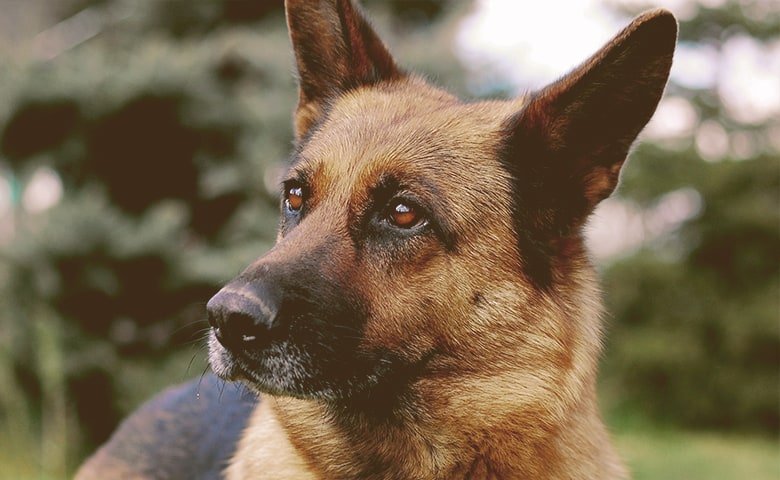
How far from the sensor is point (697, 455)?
8.71 m

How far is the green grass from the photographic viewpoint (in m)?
7.62

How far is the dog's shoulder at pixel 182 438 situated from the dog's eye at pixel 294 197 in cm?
83

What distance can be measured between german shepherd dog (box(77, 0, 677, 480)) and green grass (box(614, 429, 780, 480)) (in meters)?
3.82

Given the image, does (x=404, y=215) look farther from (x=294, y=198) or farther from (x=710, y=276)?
(x=710, y=276)

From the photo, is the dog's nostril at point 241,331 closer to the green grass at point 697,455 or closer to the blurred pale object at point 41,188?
the green grass at point 697,455

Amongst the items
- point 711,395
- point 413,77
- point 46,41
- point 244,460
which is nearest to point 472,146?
point 413,77

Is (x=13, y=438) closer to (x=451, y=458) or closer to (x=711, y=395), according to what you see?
(x=451, y=458)

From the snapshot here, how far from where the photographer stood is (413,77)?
3605 millimetres

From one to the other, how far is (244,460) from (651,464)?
19.5ft

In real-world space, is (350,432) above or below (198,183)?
above

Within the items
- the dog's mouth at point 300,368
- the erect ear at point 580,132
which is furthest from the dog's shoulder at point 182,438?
the erect ear at point 580,132

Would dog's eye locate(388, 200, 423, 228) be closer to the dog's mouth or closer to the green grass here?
the dog's mouth

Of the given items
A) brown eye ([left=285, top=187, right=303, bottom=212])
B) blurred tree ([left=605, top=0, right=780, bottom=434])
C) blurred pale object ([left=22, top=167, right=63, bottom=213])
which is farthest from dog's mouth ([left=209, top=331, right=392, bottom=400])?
blurred tree ([left=605, top=0, right=780, bottom=434])

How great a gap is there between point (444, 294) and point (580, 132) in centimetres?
75
